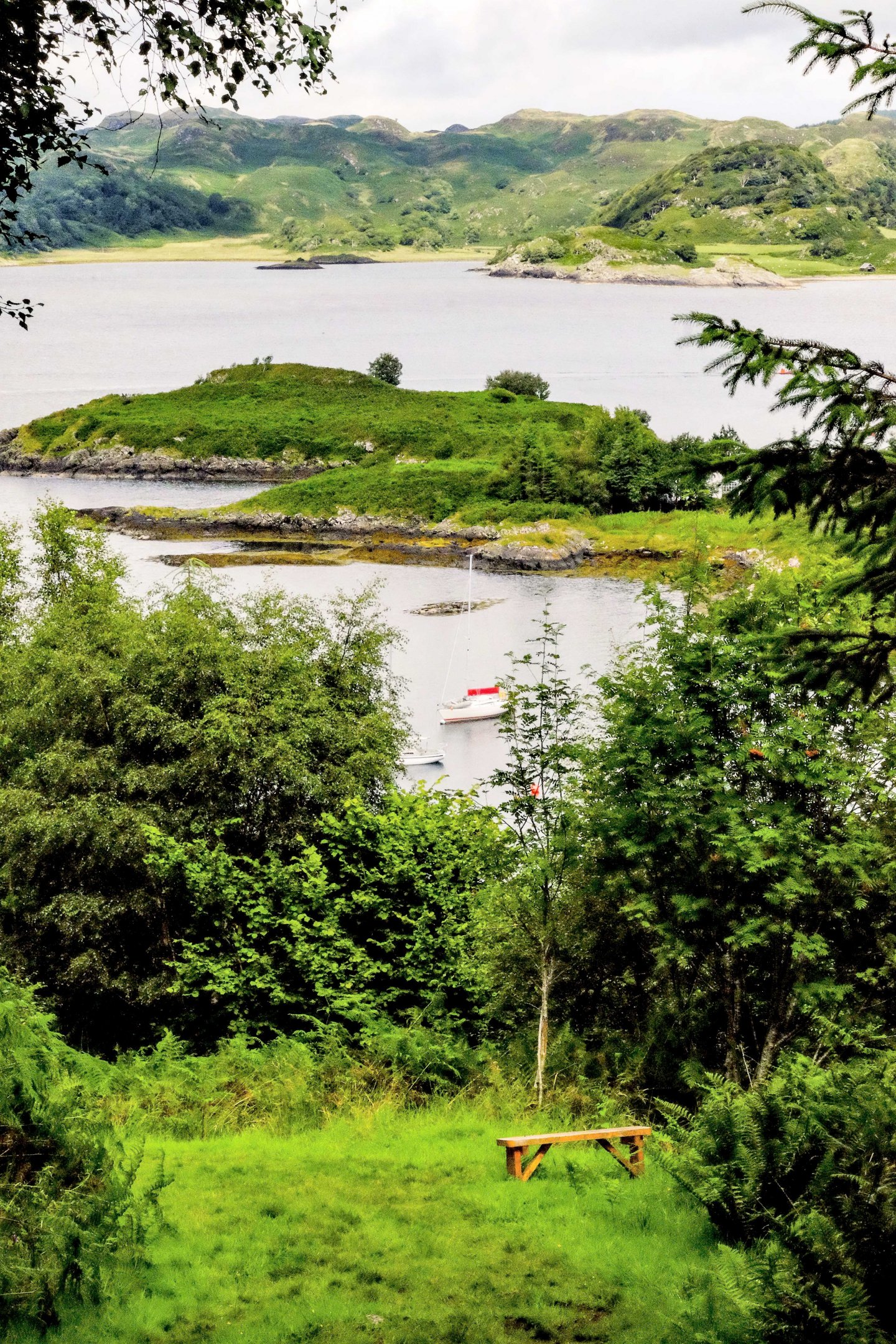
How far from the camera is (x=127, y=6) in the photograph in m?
4.83

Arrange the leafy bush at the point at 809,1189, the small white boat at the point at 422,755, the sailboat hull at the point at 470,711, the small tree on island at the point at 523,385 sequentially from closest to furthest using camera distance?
the leafy bush at the point at 809,1189, the small white boat at the point at 422,755, the sailboat hull at the point at 470,711, the small tree on island at the point at 523,385

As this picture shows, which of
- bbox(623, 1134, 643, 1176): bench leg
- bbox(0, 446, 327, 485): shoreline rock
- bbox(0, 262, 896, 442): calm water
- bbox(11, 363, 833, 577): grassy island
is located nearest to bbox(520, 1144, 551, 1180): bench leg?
bbox(623, 1134, 643, 1176): bench leg

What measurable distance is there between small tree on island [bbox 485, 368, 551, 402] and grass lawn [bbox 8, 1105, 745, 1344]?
326 feet

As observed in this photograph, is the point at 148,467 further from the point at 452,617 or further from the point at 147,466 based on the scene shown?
the point at 452,617

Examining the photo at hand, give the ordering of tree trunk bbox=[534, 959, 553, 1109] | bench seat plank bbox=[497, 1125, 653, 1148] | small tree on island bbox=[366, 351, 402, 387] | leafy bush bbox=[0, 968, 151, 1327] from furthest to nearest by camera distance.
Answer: small tree on island bbox=[366, 351, 402, 387] → tree trunk bbox=[534, 959, 553, 1109] → bench seat plank bbox=[497, 1125, 653, 1148] → leafy bush bbox=[0, 968, 151, 1327]

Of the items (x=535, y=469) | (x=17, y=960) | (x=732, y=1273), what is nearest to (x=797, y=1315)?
(x=732, y=1273)

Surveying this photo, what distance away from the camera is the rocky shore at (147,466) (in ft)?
293

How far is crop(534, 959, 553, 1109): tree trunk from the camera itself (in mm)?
10594

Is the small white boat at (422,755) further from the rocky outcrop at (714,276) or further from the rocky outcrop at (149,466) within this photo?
the rocky outcrop at (714,276)

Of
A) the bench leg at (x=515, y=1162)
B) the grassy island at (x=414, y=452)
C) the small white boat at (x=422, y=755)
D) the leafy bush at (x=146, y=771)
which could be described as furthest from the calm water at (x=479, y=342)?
the bench leg at (x=515, y=1162)

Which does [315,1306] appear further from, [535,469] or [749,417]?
[749,417]

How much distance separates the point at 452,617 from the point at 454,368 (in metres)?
82.7

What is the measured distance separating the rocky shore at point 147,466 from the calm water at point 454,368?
10.2 feet

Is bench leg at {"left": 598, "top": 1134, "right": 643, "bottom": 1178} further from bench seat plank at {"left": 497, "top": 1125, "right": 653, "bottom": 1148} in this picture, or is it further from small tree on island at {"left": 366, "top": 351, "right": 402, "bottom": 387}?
small tree on island at {"left": 366, "top": 351, "right": 402, "bottom": 387}
